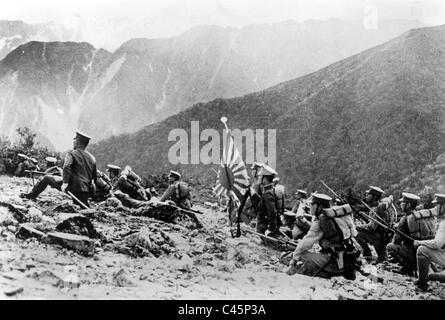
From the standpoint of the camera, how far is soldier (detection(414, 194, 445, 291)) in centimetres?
664

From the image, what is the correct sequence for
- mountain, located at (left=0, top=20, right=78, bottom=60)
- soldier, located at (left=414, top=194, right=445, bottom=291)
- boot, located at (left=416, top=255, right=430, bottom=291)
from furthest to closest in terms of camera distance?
mountain, located at (left=0, top=20, right=78, bottom=60) → boot, located at (left=416, top=255, right=430, bottom=291) → soldier, located at (left=414, top=194, right=445, bottom=291)

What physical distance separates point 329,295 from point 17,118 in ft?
76.8

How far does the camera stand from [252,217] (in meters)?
11.4

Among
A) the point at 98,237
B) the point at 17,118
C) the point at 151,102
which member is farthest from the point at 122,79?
the point at 98,237

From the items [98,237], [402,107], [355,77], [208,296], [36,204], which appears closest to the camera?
[208,296]

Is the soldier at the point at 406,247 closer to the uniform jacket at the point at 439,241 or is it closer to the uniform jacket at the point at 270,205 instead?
the uniform jacket at the point at 439,241

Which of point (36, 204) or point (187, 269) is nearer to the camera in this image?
point (187, 269)

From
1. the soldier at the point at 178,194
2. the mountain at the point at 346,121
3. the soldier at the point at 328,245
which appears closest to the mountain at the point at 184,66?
the mountain at the point at 346,121

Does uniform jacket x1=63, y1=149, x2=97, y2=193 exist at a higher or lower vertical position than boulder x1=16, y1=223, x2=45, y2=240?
higher

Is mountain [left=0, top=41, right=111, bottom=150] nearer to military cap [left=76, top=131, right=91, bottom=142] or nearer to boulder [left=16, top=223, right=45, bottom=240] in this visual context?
military cap [left=76, top=131, right=91, bottom=142]

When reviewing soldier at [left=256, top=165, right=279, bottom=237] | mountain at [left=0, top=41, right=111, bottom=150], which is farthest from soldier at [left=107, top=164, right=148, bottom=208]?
mountain at [left=0, top=41, right=111, bottom=150]

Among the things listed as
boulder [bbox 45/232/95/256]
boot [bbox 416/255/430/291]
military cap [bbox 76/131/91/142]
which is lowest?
boot [bbox 416/255/430/291]

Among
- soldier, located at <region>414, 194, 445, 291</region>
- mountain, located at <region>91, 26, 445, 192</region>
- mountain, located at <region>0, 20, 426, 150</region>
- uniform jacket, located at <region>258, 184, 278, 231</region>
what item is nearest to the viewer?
soldier, located at <region>414, 194, 445, 291</region>

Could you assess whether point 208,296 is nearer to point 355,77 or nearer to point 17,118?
point 17,118
